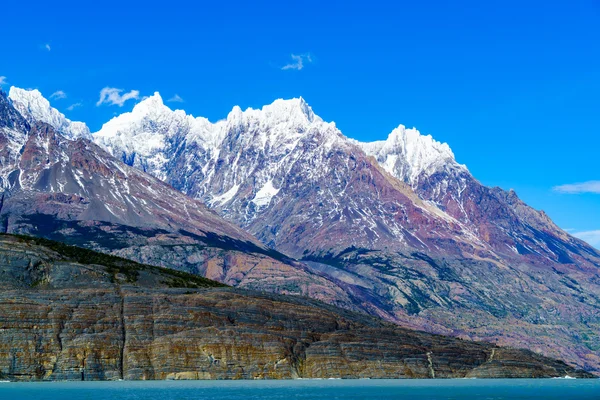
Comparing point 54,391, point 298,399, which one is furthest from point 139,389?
point 298,399

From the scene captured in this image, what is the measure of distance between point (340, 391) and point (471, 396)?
96.1 feet

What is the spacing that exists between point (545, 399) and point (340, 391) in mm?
44237

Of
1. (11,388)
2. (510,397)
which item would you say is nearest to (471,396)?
(510,397)

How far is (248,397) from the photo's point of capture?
173750 mm

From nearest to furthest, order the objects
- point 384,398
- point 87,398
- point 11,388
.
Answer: point 87,398, point 384,398, point 11,388

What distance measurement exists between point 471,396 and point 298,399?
1560 inches

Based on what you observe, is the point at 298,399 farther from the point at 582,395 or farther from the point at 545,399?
the point at 582,395

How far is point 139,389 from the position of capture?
197375 millimetres

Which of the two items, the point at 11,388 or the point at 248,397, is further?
the point at 11,388

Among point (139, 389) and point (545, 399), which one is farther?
point (139, 389)

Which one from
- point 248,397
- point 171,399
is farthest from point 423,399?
point 171,399

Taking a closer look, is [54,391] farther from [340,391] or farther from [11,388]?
[340,391]

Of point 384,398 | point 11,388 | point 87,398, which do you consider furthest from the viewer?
point 11,388

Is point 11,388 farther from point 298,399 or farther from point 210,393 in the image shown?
point 298,399
